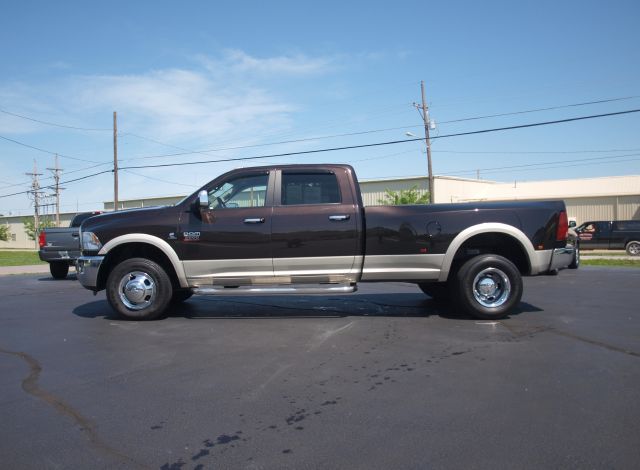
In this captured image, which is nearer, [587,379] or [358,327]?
[587,379]

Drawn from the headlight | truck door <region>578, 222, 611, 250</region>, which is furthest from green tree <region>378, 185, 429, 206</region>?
the headlight

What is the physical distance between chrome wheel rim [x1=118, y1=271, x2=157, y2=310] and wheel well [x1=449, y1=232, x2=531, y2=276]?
4.00 meters

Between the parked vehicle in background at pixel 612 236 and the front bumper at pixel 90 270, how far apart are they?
21.0 metres

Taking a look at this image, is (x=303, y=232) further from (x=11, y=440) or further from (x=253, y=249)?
(x=11, y=440)

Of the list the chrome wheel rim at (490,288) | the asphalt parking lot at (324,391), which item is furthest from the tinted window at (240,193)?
the chrome wheel rim at (490,288)

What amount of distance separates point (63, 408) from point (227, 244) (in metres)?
3.16

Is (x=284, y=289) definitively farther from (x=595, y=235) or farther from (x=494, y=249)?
(x=595, y=235)

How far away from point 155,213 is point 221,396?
352 cm

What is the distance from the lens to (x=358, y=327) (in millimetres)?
6047

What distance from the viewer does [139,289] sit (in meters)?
6.55

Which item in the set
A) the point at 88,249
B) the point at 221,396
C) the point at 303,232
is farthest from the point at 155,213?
the point at 221,396

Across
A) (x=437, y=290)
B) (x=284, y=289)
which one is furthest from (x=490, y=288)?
(x=284, y=289)

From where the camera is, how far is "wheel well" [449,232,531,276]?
655cm

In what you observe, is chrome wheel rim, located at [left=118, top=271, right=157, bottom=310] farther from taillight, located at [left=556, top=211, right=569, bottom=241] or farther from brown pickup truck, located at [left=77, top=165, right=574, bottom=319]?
taillight, located at [left=556, top=211, right=569, bottom=241]
